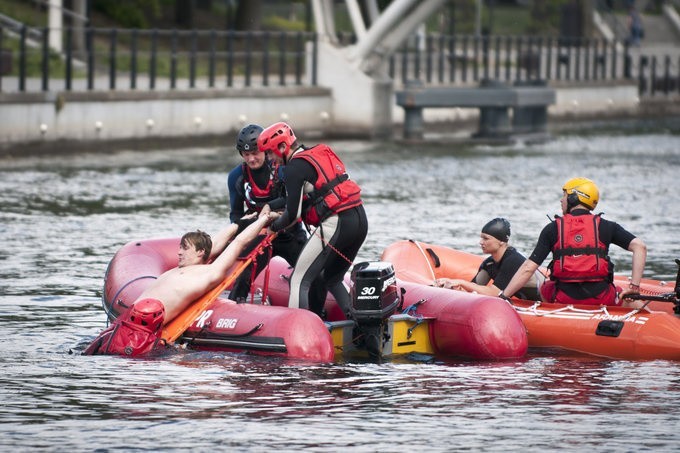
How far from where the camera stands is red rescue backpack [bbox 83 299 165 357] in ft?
39.2

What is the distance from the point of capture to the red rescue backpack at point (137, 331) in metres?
12.0

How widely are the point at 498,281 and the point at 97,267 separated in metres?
5.50

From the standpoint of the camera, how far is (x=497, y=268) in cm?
1323

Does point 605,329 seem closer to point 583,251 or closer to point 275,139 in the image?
point 583,251

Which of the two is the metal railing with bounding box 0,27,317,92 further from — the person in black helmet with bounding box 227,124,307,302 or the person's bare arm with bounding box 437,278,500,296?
the person's bare arm with bounding box 437,278,500,296

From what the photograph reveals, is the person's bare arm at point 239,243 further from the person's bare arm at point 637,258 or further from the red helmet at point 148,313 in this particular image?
the person's bare arm at point 637,258

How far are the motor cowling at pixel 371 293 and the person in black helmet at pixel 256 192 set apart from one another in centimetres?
108

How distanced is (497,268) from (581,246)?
1.09 meters

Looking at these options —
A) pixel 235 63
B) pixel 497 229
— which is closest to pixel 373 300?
pixel 497 229

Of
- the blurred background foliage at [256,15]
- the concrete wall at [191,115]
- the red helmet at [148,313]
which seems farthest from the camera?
the blurred background foliage at [256,15]

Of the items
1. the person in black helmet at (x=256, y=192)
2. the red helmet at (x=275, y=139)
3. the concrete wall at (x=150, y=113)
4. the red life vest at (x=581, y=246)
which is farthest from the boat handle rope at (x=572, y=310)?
the concrete wall at (x=150, y=113)

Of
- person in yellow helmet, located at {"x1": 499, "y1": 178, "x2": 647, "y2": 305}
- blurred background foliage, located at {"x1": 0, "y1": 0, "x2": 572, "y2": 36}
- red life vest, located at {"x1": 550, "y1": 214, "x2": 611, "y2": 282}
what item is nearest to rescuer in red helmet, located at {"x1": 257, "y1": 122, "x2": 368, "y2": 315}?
person in yellow helmet, located at {"x1": 499, "y1": 178, "x2": 647, "y2": 305}

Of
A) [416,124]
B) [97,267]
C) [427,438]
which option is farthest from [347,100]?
[427,438]

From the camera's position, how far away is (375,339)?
12.1 metres
